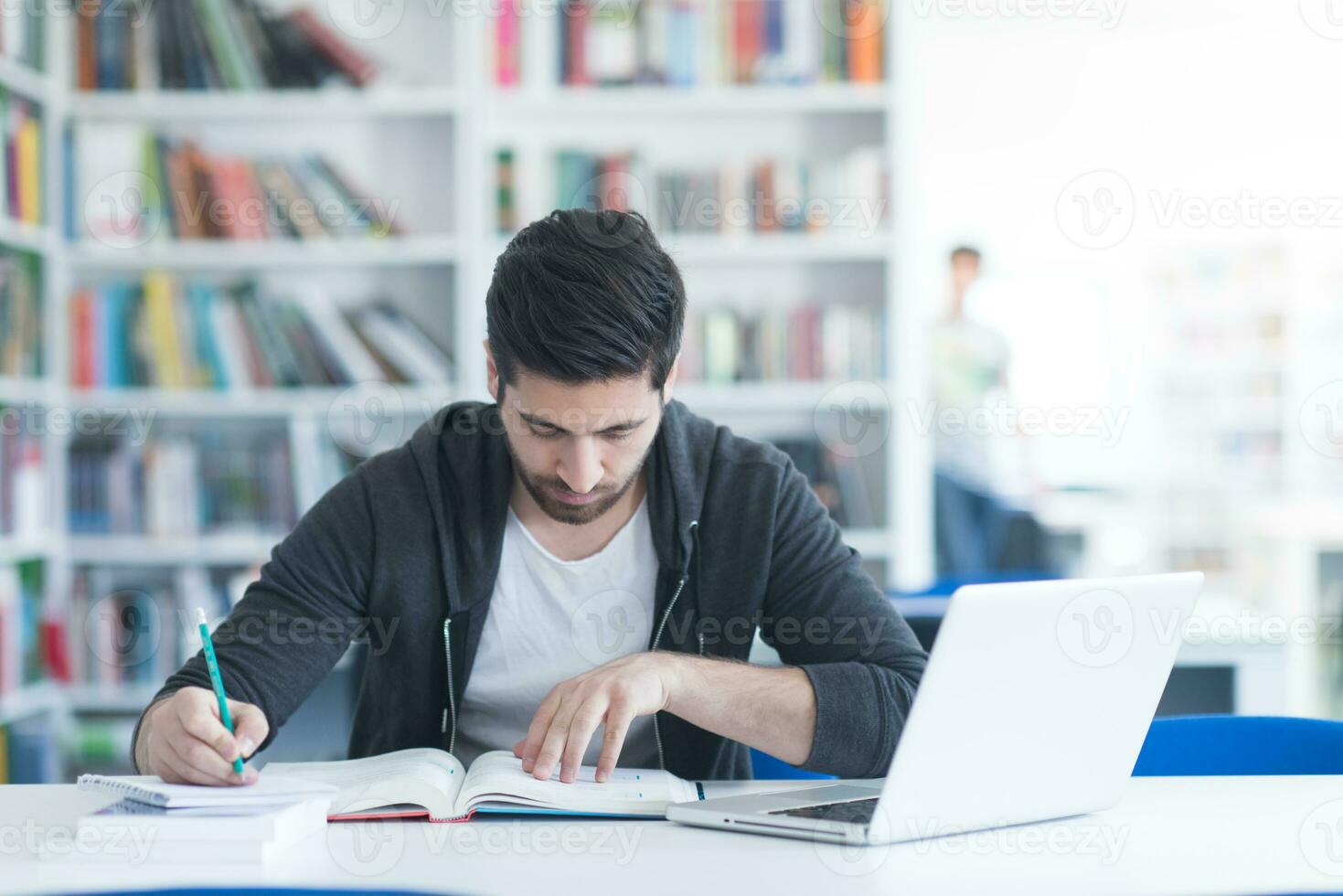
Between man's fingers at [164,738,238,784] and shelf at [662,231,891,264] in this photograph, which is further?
shelf at [662,231,891,264]

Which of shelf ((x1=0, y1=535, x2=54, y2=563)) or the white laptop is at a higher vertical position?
the white laptop

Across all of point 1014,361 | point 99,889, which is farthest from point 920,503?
point 1014,361

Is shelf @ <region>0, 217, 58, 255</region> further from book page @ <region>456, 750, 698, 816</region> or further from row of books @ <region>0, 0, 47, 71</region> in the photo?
book page @ <region>456, 750, 698, 816</region>

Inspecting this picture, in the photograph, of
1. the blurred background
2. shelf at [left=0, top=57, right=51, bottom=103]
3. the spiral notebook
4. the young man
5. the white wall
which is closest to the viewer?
the spiral notebook

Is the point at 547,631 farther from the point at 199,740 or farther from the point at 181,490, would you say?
the point at 181,490

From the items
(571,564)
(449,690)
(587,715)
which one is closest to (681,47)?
(571,564)

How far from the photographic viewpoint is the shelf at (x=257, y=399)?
307 centimetres

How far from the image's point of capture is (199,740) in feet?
3.69

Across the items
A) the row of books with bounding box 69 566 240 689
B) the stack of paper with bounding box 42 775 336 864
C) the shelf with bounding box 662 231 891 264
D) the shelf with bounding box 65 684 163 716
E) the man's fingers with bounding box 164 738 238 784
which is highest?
the shelf with bounding box 662 231 891 264

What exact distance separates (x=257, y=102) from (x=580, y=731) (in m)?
2.37

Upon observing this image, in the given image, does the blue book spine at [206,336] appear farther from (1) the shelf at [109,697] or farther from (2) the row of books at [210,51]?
(1) the shelf at [109,697]

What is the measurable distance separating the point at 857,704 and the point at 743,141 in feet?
7.11

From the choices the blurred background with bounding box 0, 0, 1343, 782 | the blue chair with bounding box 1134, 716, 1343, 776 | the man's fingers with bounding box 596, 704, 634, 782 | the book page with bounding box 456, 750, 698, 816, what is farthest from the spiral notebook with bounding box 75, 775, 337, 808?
the blurred background with bounding box 0, 0, 1343, 782

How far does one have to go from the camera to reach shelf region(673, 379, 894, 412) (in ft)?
→ 10.1
